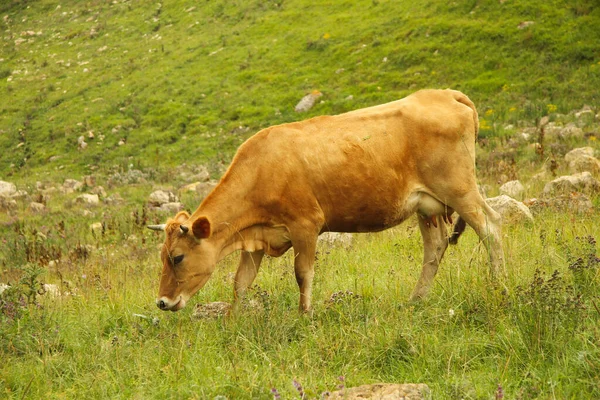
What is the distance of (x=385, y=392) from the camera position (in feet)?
14.4

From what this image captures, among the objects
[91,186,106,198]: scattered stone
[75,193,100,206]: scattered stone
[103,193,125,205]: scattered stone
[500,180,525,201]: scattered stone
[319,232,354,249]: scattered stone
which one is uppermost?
[319,232,354,249]: scattered stone

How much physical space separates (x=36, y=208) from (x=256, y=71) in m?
17.1

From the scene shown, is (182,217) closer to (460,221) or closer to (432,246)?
(432,246)

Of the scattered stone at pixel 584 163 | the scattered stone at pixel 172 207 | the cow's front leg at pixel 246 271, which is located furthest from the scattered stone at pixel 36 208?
the cow's front leg at pixel 246 271

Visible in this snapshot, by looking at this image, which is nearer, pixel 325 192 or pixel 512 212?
pixel 325 192

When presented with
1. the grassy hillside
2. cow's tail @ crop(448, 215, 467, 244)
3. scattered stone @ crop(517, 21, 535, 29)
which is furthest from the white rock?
scattered stone @ crop(517, 21, 535, 29)

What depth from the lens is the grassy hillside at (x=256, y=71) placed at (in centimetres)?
2786

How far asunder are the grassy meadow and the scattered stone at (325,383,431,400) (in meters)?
0.17

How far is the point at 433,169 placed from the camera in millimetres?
7051

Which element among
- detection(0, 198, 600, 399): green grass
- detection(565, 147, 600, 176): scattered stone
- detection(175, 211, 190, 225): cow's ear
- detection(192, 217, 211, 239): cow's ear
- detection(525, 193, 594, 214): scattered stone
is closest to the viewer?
detection(0, 198, 600, 399): green grass

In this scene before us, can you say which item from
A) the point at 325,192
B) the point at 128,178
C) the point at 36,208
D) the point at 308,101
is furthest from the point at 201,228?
the point at 308,101

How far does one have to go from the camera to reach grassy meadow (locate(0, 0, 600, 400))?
519cm

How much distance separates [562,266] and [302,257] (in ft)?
7.86

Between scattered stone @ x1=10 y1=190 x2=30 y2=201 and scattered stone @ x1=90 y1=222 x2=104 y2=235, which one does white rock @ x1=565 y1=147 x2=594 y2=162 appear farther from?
scattered stone @ x1=10 y1=190 x2=30 y2=201
